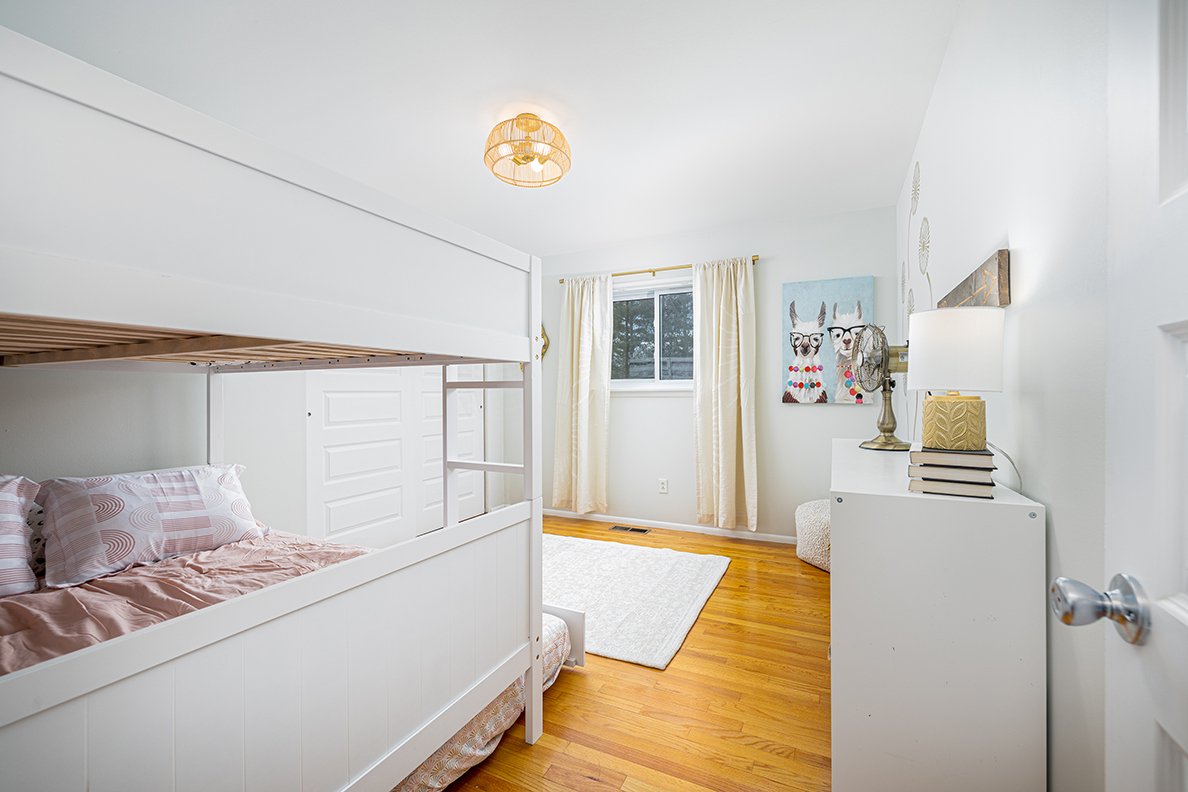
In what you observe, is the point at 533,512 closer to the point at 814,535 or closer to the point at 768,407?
the point at 814,535

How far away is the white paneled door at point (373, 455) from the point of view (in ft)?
10.0

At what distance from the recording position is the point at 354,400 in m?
3.31

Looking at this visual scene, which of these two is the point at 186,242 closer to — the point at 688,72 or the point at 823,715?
the point at 688,72

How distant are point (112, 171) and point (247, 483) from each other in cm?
243

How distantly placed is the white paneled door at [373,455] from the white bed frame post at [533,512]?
2.03m

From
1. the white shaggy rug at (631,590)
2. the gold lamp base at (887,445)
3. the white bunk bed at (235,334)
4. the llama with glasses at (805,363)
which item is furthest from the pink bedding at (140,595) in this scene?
the llama with glasses at (805,363)

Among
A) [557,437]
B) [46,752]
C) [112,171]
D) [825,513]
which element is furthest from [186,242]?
[557,437]

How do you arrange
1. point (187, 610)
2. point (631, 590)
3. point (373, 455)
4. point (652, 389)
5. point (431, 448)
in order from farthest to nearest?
point (652, 389) < point (431, 448) < point (373, 455) < point (631, 590) < point (187, 610)

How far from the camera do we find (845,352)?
11.3ft

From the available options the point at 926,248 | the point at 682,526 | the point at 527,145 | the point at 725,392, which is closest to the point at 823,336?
the point at 725,392

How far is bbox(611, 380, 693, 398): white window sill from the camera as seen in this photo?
400 centimetres

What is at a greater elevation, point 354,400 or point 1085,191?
point 1085,191

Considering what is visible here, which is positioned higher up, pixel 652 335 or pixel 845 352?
pixel 652 335

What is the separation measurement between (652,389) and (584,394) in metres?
0.57
